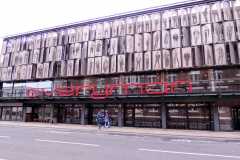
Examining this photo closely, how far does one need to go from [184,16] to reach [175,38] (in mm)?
3069

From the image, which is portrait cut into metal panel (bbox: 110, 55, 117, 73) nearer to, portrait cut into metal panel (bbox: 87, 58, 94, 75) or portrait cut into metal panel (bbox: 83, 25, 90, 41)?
portrait cut into metal panel (bbox: 87, 58, 94, 75)

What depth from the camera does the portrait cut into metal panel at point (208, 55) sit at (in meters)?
Result: 23.8

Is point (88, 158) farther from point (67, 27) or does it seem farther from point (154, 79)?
point (67, 27)

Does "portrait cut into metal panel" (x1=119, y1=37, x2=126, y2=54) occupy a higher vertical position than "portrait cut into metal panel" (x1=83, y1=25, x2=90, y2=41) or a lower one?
lower

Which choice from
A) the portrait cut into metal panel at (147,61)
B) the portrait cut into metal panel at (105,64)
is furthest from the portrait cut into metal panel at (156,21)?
the portrait cut into metal panel at (105,64)

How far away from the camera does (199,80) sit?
23.8 meters

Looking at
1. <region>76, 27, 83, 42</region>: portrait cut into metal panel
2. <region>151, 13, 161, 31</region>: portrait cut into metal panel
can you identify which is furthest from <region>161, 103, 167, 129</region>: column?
<region>76, 27, 83, 42</region>: portrait cut into metal panel

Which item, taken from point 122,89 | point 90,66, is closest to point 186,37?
point 122,89

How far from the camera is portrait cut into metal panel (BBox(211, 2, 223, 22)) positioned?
974 inches

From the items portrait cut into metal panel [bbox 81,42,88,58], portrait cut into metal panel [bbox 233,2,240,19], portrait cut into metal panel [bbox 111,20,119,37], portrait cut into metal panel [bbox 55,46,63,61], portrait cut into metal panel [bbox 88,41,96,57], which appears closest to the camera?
portrait cut into metal panel [bbox 233,2,240,19]

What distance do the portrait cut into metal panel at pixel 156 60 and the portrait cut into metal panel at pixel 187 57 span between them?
8.87 ft

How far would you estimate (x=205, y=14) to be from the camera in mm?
25516

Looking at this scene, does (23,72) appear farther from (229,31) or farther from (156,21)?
(229,31)

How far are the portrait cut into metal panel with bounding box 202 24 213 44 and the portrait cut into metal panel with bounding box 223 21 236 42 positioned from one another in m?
1.46
